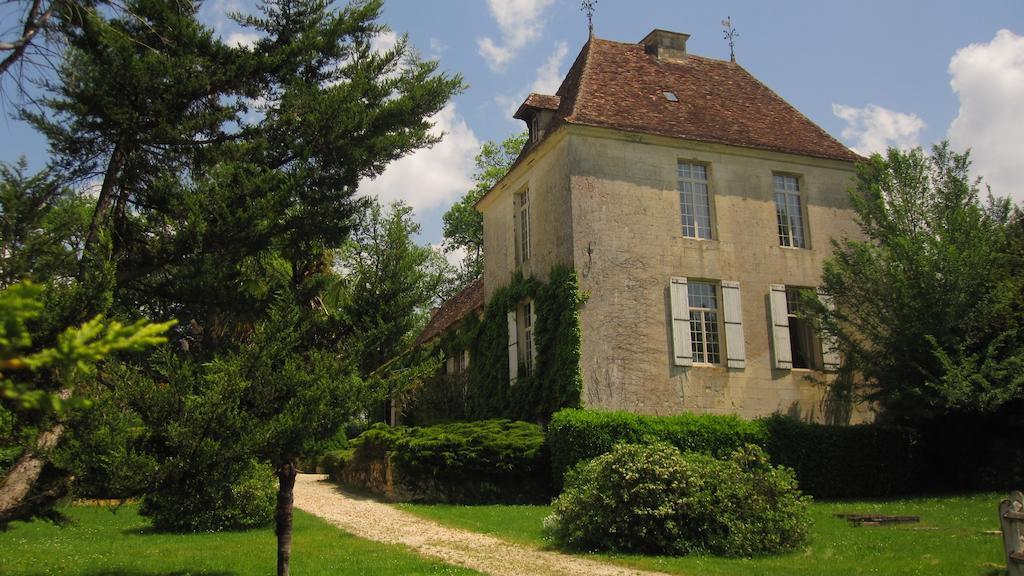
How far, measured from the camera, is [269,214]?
973cm

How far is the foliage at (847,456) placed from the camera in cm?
1659

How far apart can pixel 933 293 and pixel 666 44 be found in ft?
36.0

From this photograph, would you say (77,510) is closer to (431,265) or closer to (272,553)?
(272,553)

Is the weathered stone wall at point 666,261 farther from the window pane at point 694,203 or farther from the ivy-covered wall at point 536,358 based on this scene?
the ivy-covered wall at point 536,358

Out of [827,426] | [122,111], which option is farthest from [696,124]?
[122,111]

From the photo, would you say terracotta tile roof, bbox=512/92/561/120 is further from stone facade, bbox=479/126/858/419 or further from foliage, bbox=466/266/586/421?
foliage, bbox=466/266/586/421

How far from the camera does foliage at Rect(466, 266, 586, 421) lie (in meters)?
17.3

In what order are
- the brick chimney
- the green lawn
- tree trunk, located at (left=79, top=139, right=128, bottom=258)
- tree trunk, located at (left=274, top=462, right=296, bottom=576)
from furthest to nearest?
the brick chimney, tree trunk, located at (left=79, top=139, right=128, bottom=258), the green lawn, tree trunk, located at (left=274, top=462, right=296, bottom=576)

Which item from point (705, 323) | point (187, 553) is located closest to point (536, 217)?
point (705, 323)

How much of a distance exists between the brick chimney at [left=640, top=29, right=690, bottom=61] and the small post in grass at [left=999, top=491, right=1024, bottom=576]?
17217 millimetres

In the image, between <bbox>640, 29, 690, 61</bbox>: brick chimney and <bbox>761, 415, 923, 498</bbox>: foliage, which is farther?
<bbox>640, 29, 690, 61</bbox>: brick chimney

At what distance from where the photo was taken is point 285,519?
27.9ft

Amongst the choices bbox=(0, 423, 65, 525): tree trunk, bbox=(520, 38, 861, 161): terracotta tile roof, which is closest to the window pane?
bbox=(520, 38, 861, 161): terracotta tile roof

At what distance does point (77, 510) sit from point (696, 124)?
16529 mm
